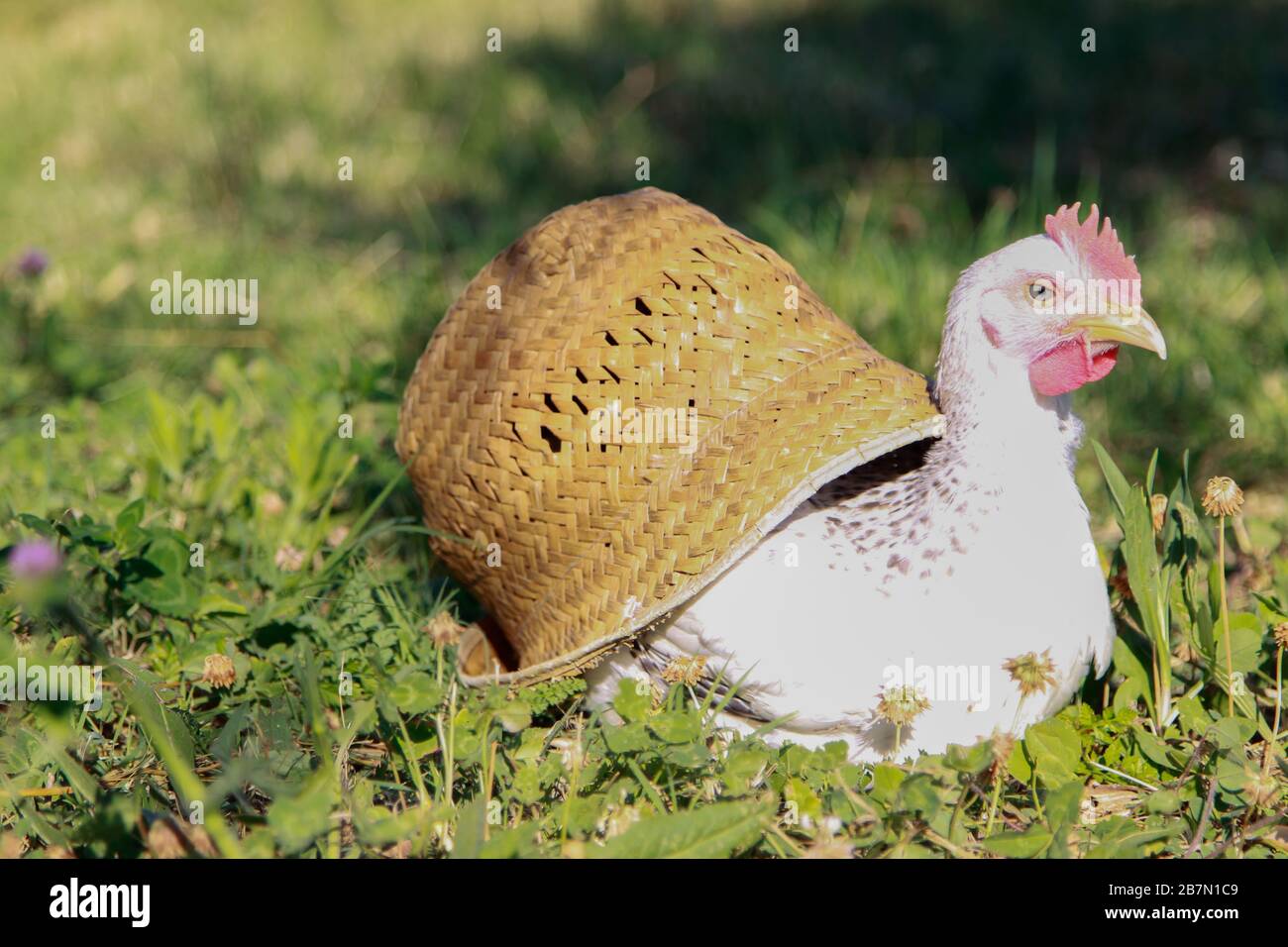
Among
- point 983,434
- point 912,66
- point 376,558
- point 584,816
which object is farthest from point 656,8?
point 584,816

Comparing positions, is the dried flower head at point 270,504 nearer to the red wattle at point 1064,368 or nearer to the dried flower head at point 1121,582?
the red wattle at point 1064,368

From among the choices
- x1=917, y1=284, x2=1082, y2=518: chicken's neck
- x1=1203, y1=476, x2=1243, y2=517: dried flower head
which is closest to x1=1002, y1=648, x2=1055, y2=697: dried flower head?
x1=917, y1=284, x2=1082, y2=518: chicken's neck

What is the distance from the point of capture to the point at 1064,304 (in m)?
2.63

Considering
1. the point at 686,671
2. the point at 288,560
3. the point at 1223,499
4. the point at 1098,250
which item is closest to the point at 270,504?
the point at 288,560

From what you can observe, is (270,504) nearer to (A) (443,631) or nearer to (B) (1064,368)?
(A) (443,631)

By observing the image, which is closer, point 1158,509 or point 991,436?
point 991,436

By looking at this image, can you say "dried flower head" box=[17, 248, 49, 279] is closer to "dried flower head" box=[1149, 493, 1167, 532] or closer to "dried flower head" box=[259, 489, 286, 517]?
"dried flower head" box=[259, 489, 286, 517]

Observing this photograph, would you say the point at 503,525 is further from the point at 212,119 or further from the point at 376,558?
the point at 212,119

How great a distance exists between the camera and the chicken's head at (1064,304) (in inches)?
103

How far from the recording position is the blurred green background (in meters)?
4.05

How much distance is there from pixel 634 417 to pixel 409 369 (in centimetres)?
192

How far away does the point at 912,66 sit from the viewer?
6.84 metres

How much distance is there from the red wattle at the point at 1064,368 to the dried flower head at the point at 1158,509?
1.16ft

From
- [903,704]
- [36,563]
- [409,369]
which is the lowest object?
[903,704]
